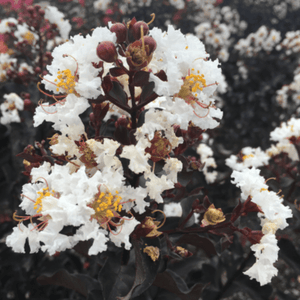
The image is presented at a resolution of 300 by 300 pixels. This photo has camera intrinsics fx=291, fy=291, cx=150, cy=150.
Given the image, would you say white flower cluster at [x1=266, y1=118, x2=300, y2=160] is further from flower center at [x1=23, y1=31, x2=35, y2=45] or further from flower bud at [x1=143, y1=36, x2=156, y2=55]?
flower center at [x1=23, y1=31, x2=35, y2=45]

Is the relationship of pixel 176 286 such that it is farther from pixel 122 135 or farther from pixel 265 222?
pixel 122 135

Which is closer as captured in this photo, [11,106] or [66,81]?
[66,81]

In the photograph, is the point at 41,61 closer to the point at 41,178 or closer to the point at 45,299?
the point at 41,178

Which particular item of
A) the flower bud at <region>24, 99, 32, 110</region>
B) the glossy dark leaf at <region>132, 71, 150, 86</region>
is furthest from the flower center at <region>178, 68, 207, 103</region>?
the flower bud at <region>24, 99, 32, 110</region>

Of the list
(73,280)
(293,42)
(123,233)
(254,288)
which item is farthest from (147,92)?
(293,42)

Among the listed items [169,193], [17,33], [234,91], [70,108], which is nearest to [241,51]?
[234,91]

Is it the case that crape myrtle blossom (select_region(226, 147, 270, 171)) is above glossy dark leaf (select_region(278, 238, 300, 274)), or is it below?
above
